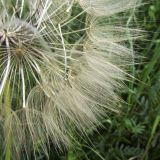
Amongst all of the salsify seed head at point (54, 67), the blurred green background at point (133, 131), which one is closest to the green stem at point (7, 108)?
the salsify seed head at point (54, 67)

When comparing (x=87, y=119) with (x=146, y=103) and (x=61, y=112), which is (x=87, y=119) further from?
(x=146, y=103)

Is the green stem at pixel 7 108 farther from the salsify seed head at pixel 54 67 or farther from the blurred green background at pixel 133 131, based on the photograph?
the blurred green background at pixel 133 131

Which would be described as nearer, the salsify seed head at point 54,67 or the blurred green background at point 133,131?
the salsify seed head at point 54,67

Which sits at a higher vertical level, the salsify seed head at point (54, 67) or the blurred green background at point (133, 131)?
the salsify seed head at point (54, 67)

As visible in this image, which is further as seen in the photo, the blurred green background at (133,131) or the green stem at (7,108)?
the blurred green background at (133,131)

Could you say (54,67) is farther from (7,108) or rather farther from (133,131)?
(133,131)

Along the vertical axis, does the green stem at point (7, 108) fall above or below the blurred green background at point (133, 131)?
above

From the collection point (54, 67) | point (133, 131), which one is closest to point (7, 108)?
point (54, 67)
